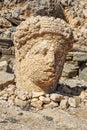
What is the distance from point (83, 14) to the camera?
19266mm

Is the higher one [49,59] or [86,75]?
[49,59]

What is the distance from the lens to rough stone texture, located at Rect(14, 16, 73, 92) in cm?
731

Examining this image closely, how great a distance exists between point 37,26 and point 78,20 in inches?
457

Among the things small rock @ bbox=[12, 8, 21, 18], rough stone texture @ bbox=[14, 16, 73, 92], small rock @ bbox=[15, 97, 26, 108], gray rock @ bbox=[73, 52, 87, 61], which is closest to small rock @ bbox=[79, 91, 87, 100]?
rough stone texture @ bbox=[14, 16, 73, 92]

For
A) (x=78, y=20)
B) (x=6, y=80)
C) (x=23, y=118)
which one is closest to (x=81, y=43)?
(x=78, y=20)

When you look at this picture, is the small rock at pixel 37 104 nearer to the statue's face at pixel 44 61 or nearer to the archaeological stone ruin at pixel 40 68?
the archaeological stone ruin at pixel 40 68

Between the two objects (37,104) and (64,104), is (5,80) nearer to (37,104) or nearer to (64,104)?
(37,104)

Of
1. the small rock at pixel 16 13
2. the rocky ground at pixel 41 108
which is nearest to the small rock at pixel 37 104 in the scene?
the rocky ground at pixel 41 108

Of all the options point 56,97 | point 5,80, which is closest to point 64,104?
point 56,97

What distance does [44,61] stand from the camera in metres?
7.30

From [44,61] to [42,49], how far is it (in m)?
0.27

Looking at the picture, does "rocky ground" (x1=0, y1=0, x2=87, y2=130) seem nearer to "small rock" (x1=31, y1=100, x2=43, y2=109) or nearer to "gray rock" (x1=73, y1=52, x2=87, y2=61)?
"small rock" (x1=31, y1=100, x2=43, y2=109)

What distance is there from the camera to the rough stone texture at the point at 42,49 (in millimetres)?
7312

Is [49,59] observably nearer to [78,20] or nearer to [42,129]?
[42,129]
